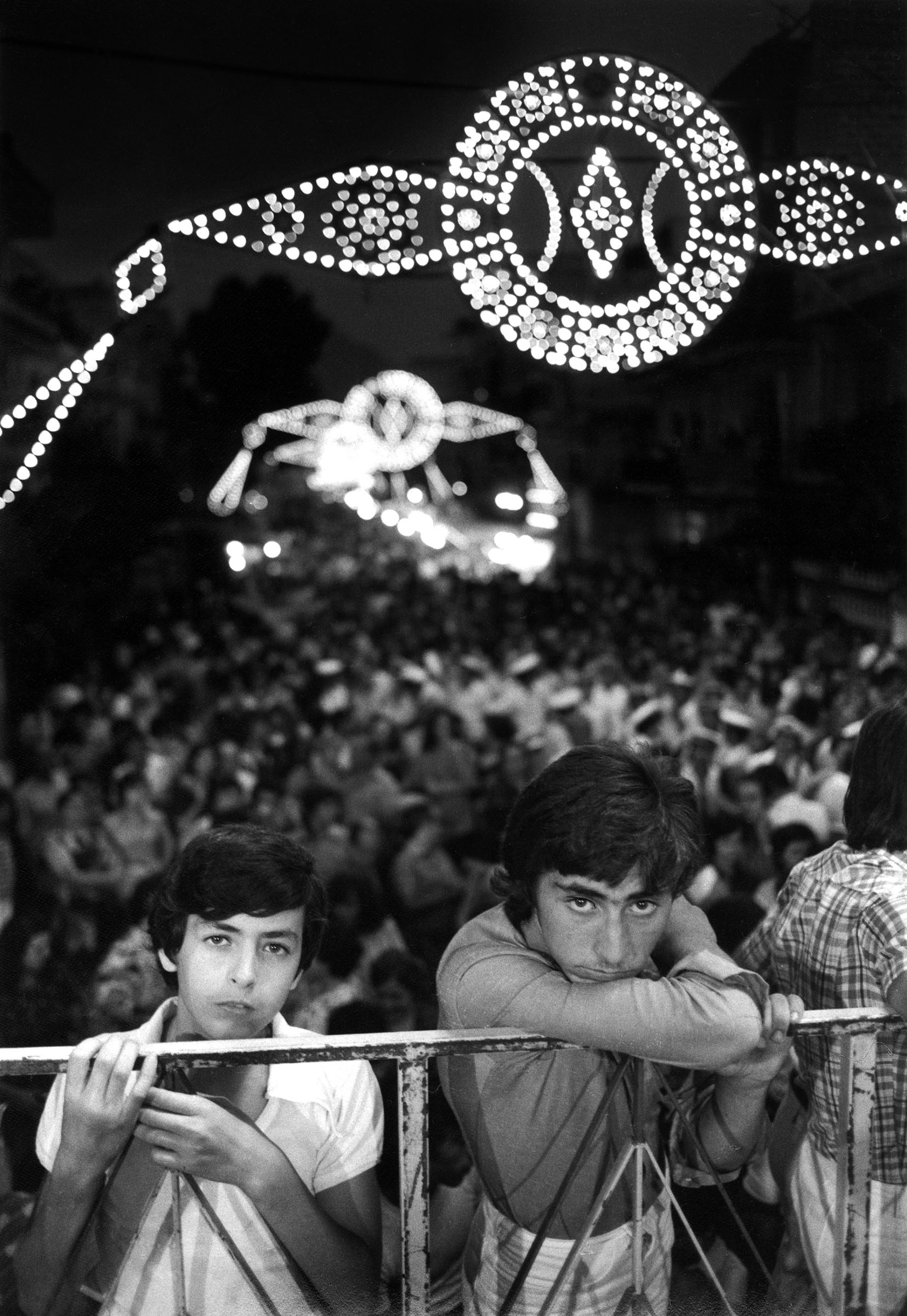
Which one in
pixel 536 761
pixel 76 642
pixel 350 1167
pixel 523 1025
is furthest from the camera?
pixel 76 642

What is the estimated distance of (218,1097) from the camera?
84.0 inches

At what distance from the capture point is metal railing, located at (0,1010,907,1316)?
2.02 meters

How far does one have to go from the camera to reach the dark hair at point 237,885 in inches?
90.1

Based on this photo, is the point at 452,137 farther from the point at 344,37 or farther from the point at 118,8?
the point at 118,8

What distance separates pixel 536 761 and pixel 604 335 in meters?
4.25

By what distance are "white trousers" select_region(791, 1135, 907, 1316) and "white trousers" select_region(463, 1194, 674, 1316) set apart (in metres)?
0.34

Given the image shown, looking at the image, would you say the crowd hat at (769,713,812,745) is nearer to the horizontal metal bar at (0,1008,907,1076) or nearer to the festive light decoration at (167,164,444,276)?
the festive light decoration at (167,164,444,276)

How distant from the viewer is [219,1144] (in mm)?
2033

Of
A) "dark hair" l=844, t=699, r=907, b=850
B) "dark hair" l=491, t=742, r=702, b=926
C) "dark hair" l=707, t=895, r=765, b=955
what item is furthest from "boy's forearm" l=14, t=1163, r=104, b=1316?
"dark hair" l=707, t=895, r=765, b=955

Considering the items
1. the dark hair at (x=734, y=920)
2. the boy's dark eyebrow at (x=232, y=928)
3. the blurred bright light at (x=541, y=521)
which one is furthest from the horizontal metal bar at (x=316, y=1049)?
the blurred bright light at (x=541, y=521)

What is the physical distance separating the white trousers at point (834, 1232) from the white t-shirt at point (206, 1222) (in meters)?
0.90

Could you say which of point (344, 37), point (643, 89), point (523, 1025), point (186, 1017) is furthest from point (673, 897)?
point (344, 37)

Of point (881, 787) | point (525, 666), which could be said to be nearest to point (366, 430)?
point (525, 666)

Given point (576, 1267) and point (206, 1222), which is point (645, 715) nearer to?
point (576, 1267)
